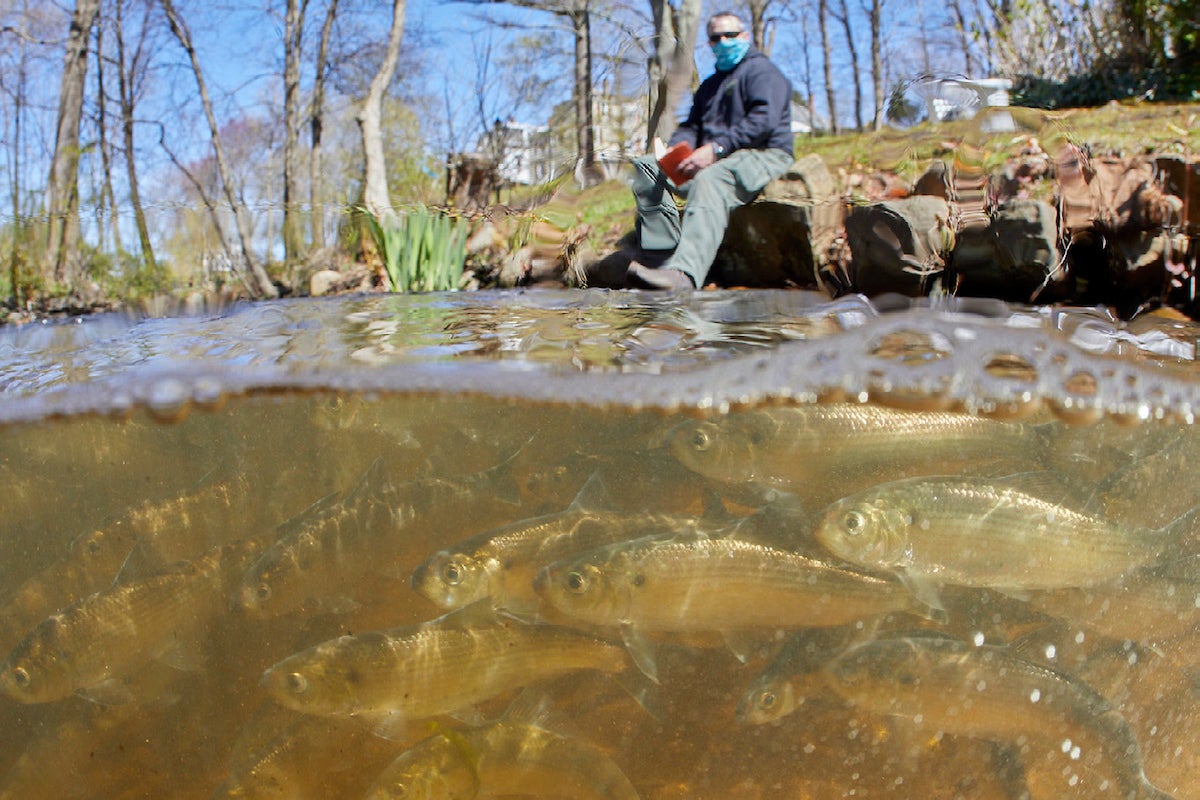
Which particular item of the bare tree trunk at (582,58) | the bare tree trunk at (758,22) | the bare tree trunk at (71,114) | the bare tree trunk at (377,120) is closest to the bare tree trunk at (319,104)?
the bare tree trunk at (377,120)

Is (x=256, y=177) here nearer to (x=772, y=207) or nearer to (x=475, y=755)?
(x=772, y=207)

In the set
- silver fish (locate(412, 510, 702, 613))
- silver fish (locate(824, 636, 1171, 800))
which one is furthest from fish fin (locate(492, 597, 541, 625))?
silver fish (locate(824, 636, 1171, 800))

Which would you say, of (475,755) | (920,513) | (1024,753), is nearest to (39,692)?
(475,755)

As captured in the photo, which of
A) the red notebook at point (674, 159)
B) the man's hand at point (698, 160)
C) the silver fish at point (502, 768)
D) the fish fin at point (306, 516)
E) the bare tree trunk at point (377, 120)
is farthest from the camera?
the bare tree trunk at point (377, 120)

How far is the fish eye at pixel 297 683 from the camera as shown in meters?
2.46

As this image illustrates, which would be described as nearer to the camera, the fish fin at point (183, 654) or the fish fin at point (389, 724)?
the fish fin at point (389, 724)

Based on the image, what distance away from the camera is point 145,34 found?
56.0 ft

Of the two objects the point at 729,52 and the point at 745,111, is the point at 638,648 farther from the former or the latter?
the point at 729,52

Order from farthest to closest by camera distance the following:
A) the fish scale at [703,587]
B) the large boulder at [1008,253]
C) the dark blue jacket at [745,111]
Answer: the dark blue jacket at [745,111] < the large boulder at [1008,253] < the fish scale at [703,587]

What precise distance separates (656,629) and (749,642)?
0.90 ft

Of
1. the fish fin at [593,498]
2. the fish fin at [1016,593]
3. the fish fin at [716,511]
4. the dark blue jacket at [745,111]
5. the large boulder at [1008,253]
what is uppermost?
the dark blue jacket at [745,111]

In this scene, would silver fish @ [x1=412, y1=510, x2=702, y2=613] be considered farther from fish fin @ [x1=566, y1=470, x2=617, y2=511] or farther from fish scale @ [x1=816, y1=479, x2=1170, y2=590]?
fish scale @ [x1=816, y1=479, x2=1170, y2=590]

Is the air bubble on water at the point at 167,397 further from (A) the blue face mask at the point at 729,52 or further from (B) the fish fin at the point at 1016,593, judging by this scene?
(A) the blue face mask at the point at 729,52

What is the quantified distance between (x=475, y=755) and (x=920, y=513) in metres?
1.37
